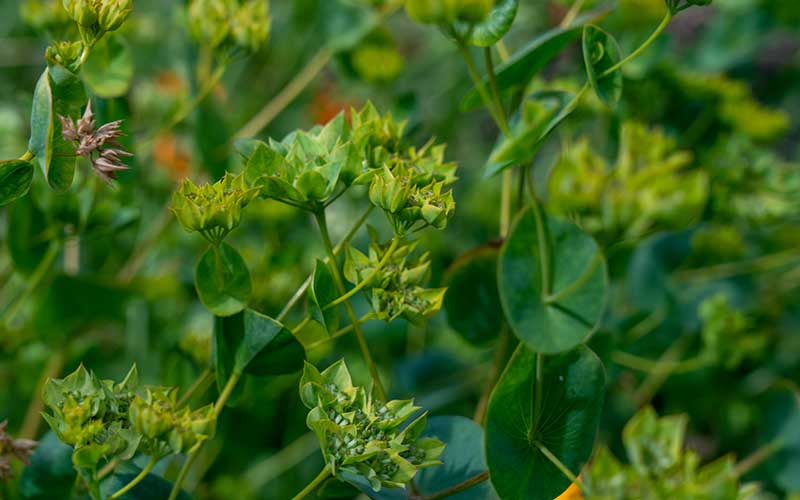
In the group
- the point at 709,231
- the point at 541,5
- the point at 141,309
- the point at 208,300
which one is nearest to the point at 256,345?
the point at 208,300

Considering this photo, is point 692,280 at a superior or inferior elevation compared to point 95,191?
inferior

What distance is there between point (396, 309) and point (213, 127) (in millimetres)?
361

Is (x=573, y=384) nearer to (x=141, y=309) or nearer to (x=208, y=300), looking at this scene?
(x=208, y=300)

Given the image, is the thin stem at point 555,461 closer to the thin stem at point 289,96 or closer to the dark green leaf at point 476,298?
the dark green leaf at point 476,298

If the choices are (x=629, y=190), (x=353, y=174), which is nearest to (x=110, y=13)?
(x=353, y=174)

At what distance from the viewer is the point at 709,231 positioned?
2.55 ft

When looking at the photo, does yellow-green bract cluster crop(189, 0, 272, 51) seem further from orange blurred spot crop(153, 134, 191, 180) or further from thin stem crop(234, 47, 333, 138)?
orange blurred spot crop(153, 134, 191, 180)

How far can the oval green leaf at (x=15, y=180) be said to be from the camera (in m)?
0.37

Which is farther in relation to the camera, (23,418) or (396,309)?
(23,418)

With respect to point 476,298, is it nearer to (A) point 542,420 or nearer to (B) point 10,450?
(A) point 542,420

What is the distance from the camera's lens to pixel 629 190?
Answer: 21.5 inches

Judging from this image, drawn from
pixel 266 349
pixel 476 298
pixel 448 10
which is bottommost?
pixel 476 298

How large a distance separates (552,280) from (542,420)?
10 centimetres

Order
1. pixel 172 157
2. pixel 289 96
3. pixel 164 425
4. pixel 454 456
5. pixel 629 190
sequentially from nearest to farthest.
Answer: pixel 164 425, pixel 454 456, pixel 629 190, pixel 289 96, pixel 172 157
